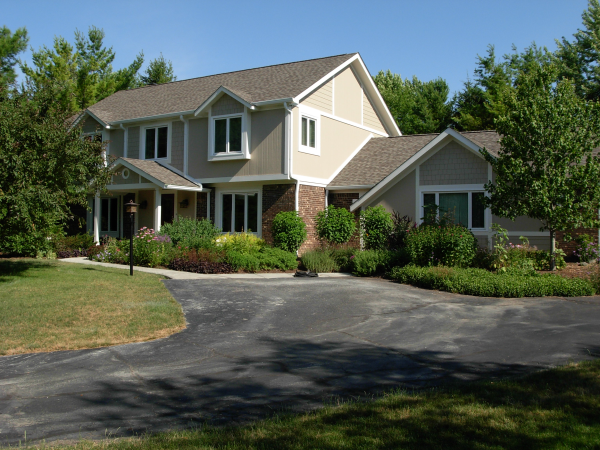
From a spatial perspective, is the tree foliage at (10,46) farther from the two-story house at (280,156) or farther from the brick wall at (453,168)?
the brick wall at (453,168)

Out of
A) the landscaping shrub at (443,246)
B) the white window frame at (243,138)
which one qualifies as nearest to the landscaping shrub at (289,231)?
the white window frame at (243,138)

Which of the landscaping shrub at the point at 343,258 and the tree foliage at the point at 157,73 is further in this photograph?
the tree foliage at the point at 157,73

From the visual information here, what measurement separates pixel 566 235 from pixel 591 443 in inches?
511

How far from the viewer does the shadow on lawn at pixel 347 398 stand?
4613 mm

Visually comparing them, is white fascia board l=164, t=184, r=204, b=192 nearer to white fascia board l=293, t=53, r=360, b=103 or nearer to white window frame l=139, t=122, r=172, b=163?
white window frame l=139, t=122, r=172, b=163

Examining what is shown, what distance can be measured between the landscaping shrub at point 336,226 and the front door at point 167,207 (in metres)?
7.10

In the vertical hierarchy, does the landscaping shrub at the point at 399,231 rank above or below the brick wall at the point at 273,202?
below

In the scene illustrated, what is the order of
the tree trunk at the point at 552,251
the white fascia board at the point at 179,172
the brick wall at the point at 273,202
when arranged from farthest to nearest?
the white fascia board at the point at 179,172
the brick wall at the point at 273,202
the tree trunk at the point at 552,251

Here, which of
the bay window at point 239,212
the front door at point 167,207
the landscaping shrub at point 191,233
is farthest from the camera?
the front door at point 167,207

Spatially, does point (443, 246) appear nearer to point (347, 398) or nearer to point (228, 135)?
point (228, 135)

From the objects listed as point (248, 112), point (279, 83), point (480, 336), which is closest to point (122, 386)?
point (480, 336)

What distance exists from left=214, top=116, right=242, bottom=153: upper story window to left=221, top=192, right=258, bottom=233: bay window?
1967mm

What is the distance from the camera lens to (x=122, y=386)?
632cm

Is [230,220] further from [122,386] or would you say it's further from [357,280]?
[122,386]
